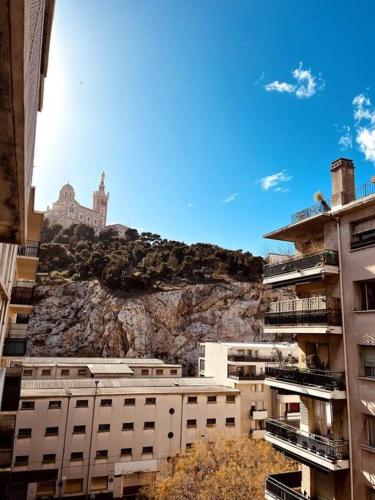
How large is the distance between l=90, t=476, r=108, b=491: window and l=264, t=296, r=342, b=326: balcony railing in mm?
19277

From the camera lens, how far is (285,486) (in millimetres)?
13531

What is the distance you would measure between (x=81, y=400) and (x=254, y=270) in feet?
161

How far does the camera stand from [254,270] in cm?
6881

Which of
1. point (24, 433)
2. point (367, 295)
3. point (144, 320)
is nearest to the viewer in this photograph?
point (367, 295)

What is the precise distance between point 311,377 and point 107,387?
66.0ft

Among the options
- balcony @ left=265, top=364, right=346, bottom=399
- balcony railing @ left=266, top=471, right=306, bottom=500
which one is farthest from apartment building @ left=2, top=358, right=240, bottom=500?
balcony @ left=265, top=364, right=346, bottom=399

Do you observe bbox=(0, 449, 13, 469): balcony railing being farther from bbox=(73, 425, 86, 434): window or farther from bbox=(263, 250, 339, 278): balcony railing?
bbox=(73, 425, 86, 434): window

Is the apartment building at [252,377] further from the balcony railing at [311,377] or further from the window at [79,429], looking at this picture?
the window at [79,429]

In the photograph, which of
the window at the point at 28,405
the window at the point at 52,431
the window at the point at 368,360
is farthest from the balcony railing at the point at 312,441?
the window at the point at 28,405

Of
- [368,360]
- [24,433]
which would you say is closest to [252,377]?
[24,433]

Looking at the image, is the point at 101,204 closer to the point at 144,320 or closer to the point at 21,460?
the point at 144,320

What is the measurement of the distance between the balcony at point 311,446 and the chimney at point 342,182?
9697 mm

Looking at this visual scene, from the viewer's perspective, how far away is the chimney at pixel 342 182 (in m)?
14.6

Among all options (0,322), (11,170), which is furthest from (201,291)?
(11,170)
